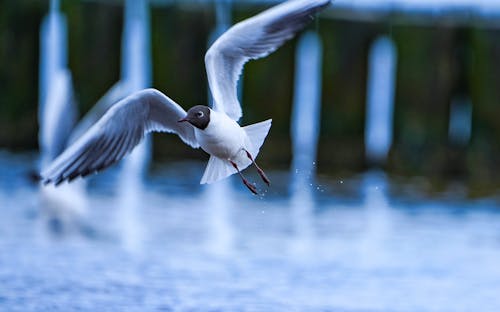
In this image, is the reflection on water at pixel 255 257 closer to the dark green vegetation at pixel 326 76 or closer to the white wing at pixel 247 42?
the white wing at pixel 247 42

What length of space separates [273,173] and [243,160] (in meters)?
13.2

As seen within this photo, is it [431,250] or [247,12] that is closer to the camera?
[431,250]

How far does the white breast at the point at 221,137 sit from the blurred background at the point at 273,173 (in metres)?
1.54

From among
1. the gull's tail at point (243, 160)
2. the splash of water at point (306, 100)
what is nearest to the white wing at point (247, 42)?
the gull's tail at point (243, 160)

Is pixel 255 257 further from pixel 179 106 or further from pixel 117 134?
pixel 179 106

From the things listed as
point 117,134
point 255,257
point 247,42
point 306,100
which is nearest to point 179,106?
point 117,134

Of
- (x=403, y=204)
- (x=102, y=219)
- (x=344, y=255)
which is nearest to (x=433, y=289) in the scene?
(x=344, y=255)

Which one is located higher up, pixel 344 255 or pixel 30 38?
pixel 30 38

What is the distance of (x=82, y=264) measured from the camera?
34.8 ft

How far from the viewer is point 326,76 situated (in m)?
28.9

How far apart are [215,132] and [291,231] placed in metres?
5.87

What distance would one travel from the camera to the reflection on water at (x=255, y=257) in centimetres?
930

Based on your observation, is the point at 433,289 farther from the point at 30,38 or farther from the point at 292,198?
the point at 30,38

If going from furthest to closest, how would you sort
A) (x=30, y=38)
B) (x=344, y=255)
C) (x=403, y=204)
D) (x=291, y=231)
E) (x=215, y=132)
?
(x=30, y=38) < (x=403, y=204) < (x=291, y=231) < (x=344, y=255) < (x=215, y=132)
